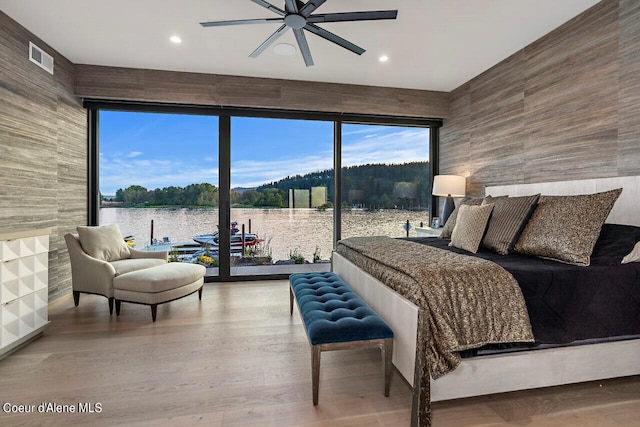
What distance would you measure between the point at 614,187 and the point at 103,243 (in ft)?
15.9

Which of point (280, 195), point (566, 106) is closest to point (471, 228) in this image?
point (566, 106)

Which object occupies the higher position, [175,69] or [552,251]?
[175,69]

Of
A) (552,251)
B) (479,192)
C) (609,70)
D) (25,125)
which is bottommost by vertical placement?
(552,251)

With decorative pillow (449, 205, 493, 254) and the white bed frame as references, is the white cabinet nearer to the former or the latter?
the white bed frame

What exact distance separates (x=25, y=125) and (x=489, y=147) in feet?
16.6

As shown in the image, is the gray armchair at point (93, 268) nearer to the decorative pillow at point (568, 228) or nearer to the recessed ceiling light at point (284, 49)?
the recessed ceiling light at point (284, 49)

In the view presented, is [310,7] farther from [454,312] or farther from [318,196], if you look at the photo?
[318,196]

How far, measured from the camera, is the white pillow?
204cm

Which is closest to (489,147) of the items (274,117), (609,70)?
(609,70)

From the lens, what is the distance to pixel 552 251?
7.25 ft

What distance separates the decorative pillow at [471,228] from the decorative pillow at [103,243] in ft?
11.8

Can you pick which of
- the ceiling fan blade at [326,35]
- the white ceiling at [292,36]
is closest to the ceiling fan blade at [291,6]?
the ceiling fan blade at [326,35]

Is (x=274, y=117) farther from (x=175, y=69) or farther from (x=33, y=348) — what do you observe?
(x=33, y=348)

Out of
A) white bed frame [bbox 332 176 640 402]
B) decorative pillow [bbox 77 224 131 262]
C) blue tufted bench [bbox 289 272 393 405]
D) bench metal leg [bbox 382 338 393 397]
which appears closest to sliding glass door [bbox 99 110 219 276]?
decorative pillow [bbox 77 224 131 262]
